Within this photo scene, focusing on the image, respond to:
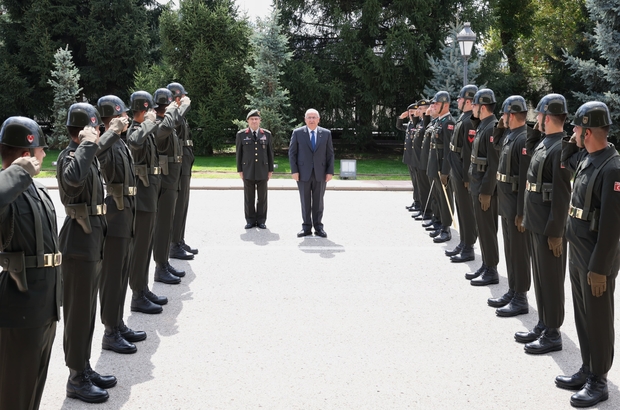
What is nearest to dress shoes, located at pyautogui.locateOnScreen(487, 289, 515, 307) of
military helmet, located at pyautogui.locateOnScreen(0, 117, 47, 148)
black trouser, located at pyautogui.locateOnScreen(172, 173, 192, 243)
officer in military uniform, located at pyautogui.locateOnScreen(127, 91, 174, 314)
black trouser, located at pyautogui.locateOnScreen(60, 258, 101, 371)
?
officer in military uniform, located at pyautogui.locateOnScreen(127, 91, 174, 314)

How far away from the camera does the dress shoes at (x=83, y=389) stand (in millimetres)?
5445

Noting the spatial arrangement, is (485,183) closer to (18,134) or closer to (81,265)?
(81,265)

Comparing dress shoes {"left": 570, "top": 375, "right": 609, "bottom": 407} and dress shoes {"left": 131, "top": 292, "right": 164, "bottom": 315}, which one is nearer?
dress shoes {"left": 570, "top": 375, "right": 609, "bottom": 407}

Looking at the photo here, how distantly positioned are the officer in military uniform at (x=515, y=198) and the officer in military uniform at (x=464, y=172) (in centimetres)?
209

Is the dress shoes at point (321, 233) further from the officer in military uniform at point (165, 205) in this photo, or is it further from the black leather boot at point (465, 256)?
the officer in military uniform at point (165, 205)

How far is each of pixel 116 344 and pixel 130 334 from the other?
11.0 inches

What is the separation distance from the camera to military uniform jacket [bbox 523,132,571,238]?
6355mm

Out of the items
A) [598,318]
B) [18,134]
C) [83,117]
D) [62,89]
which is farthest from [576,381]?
[62,89]

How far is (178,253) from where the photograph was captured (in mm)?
10656

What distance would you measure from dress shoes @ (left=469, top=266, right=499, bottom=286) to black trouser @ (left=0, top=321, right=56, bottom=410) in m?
6.08

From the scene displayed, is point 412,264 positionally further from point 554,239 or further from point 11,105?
point 11,105

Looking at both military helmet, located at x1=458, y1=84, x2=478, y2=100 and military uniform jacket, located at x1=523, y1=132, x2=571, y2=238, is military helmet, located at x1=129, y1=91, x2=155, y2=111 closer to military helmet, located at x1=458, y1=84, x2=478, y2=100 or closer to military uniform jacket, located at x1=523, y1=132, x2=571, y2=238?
military uniform jacket, located at x1=523, y1=132, x2=571, y2=238

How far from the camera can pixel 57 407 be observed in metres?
5.36

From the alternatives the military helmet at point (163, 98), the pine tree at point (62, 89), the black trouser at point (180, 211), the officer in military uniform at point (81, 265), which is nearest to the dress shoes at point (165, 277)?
the black trouser at point (180, 211)
